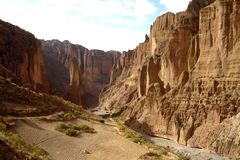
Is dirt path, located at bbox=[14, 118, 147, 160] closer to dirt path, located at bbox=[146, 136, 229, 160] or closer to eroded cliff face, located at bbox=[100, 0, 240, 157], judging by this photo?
dirt path, located at bbox=[146, 136, 229, 160]

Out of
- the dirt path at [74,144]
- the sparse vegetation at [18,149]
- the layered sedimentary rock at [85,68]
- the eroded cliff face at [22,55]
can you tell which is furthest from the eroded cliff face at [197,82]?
the layered sedimentary rock at [85,68]

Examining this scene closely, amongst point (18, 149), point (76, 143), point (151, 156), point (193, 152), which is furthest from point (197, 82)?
point (18, 149)

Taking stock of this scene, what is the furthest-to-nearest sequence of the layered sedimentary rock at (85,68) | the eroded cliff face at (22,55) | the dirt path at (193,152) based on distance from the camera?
the layered sedimentary rock at (85,68)
the eroded cliff face at (22,55)
the dirt path at (193,152)

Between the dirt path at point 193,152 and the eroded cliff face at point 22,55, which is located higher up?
the eroded cliff face at point 22,55

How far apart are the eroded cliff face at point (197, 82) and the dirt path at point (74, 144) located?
18478 millimetres

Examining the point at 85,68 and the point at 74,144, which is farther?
the point at 85,68

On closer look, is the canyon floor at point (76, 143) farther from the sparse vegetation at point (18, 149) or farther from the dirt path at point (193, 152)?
the dirt path at point (193, 152)

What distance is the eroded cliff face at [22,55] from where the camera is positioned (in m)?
87.6

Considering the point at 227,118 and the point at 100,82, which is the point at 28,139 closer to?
the point at 227,118

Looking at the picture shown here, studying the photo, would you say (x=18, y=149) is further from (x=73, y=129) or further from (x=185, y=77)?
(x=185, y=77)

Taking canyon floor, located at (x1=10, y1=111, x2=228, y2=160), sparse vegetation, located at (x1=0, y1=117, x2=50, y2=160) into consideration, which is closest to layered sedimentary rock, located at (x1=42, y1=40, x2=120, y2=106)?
canyon floor, located at (x1=10, y1=111, x2=228, y2=160)

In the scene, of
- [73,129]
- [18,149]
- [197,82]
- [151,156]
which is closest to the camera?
[18,149]

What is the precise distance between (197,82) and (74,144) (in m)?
39.4

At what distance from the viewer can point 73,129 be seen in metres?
38.2
